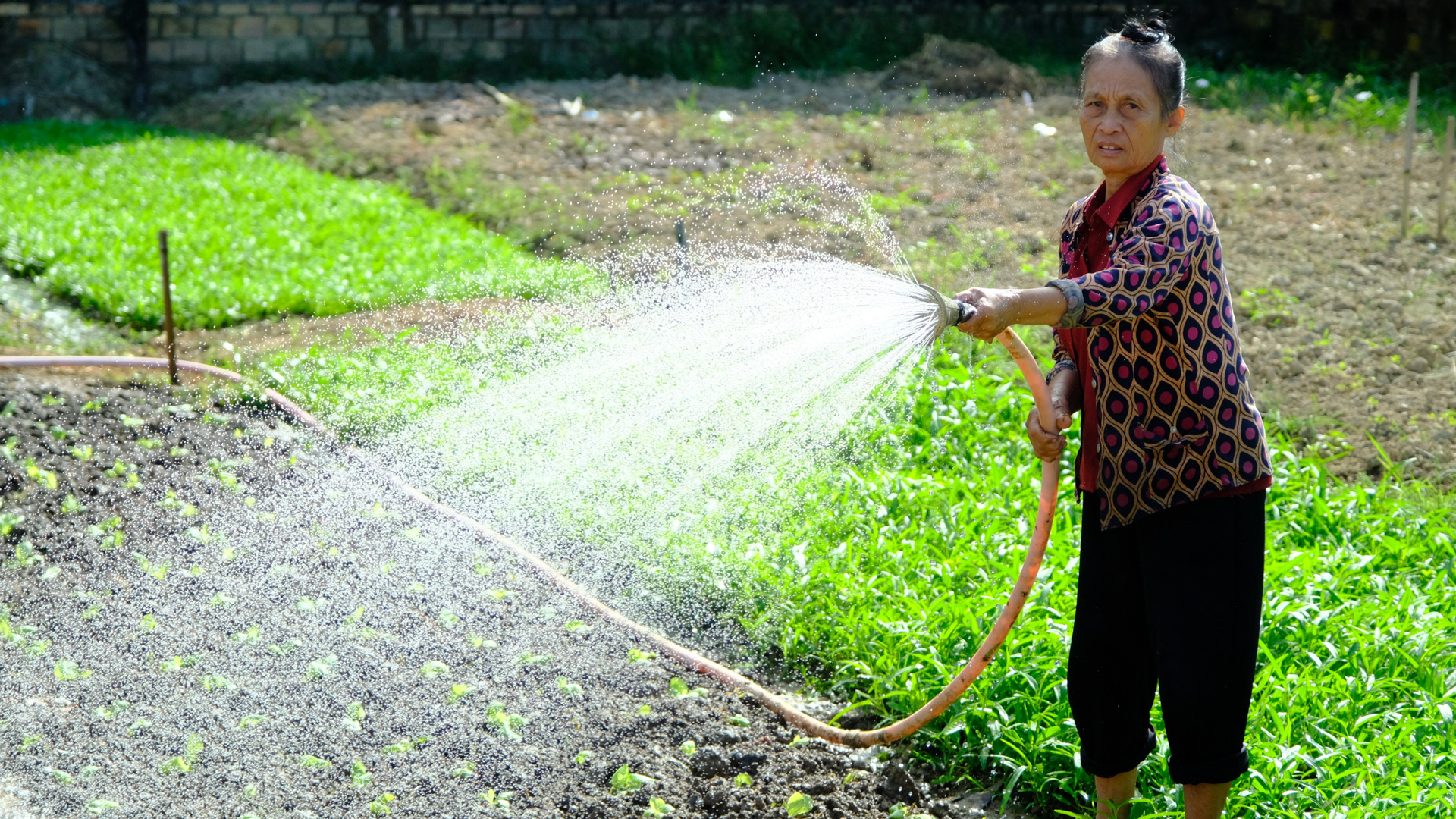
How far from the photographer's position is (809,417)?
543 cm

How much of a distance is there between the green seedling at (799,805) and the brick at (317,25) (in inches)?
457

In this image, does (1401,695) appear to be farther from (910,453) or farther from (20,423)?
(20,423)

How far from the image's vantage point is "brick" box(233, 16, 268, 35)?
12.5 m

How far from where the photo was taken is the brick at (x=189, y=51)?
12328mm

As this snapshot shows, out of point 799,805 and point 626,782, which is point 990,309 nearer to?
point 799,805

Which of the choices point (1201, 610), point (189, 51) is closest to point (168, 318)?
point (1201, 610)

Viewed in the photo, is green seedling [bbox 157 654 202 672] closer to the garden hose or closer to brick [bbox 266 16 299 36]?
the garden hose

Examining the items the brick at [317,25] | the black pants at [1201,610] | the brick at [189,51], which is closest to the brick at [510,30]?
the brick at [317,25]

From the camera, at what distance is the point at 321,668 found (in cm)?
360

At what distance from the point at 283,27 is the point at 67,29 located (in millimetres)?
1972

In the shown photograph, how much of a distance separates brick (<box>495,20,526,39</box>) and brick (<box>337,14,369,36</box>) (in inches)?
53.2

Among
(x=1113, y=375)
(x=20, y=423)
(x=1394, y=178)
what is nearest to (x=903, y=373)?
(x=1113, y=375)

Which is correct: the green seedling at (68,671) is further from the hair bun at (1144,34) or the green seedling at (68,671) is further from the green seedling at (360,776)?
the hair bun at (1144,34)

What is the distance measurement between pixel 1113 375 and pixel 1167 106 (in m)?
0.54
